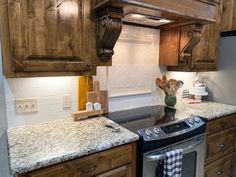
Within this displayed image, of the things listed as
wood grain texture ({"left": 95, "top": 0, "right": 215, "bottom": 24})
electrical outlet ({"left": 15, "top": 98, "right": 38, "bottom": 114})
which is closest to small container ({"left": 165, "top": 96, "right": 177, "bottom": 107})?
wood grain texture ({"left": 95, "top": 0, "right": 215, "bottom": 24})

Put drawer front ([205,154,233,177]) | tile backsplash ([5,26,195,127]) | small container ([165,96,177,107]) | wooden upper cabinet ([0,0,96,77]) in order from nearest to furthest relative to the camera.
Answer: wooden upper cabinet ([0,0,96,77])
tile backsplash ([5,26,195,127])
drawer front ([205,154,233,177])
small container ([165,96,177,107])

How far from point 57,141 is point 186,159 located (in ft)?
3.48

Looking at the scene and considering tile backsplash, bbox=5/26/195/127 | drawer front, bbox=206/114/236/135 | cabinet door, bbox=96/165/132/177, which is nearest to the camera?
cabinet door, bbox=96/165/132/177

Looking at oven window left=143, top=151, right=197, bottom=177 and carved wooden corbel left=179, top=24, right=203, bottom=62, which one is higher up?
carved wooden corbel left=179, top=24, right=203, bottom=62

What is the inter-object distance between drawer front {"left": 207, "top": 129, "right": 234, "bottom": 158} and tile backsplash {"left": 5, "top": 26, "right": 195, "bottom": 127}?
0.67m

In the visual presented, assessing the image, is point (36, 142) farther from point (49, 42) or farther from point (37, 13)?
point (37, 13)

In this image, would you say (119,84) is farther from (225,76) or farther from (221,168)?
(221,168)

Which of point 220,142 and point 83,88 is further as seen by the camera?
point 220,142

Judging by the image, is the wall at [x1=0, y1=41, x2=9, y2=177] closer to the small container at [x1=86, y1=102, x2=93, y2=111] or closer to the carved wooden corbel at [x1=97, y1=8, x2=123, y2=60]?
the small container at [x1=86, y1=102, x2=93, y2=111]

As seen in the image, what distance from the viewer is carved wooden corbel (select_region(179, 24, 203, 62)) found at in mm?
1669

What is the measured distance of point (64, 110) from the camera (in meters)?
1.50

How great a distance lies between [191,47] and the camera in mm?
1777

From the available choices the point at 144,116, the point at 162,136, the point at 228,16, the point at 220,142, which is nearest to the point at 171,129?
the point at 162,136

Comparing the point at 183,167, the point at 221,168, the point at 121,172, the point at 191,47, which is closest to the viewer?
the point at 121,172
